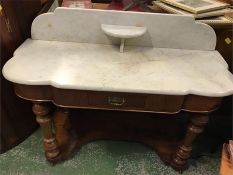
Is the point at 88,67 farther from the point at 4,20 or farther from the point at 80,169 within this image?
the point at 80,169

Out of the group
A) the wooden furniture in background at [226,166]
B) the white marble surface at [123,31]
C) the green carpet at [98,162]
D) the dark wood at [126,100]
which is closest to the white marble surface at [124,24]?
the white marble surface at [123,31]

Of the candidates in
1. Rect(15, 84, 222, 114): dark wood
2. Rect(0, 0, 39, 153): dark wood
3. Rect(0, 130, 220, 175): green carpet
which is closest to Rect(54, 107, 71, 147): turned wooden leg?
Rect(0, 130, 220, 175): green carpet

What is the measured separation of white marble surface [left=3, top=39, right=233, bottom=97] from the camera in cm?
87

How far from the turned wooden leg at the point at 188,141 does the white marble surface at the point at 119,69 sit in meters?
0.18

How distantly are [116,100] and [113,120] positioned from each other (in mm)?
613

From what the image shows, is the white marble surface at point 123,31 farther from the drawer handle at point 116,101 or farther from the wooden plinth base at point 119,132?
the wooden plinth base at point 119,132

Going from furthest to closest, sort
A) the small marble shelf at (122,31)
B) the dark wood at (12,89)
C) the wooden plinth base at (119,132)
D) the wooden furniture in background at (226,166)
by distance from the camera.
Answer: the wooden plinth base at (119,132) → the dark wood at (12,89) → the small marble shelf at (122,31) → the wooden furniture in background at (226,166)

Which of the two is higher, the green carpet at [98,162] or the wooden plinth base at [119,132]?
the wooden plinth base at [119,132]

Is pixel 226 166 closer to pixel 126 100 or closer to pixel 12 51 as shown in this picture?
pixel 126 100

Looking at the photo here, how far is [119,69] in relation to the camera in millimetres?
952

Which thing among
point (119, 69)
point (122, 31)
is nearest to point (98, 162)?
point (119, 69)

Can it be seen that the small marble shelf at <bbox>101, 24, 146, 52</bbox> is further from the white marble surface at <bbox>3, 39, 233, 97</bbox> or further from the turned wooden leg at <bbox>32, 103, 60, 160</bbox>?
the turned wooden leg at <bbox>32, 103, 60, 160</bbox>

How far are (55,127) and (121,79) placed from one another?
605mm

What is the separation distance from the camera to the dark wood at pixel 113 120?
2.99 feet
